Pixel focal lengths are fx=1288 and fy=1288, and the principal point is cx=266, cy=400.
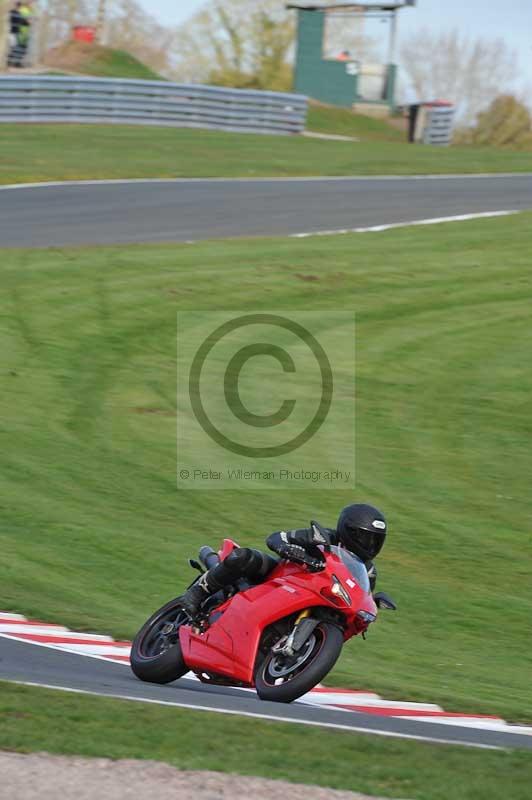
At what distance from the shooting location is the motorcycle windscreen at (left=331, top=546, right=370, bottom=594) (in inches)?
294

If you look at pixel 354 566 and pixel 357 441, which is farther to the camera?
pixel 357 441

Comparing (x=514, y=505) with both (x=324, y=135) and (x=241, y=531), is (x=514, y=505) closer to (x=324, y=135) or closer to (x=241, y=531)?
(x=241, y=531)

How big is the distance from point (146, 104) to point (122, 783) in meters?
34.2

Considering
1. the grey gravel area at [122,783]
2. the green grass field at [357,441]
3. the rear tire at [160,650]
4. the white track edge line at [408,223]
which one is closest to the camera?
the grey gravel area at [122,783]

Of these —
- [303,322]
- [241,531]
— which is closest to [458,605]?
[241,531]

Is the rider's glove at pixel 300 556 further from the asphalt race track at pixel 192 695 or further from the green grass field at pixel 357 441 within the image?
the green grass field at pixel 357 441

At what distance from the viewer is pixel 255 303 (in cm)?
2033

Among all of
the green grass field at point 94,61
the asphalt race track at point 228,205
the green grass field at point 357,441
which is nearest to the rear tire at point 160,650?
the green grass field at point 357,441

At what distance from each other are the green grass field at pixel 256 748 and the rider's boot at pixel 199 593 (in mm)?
1233

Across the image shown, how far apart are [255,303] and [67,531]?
9.44 m

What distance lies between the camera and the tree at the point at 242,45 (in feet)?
186

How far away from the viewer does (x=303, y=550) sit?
7.49 metres

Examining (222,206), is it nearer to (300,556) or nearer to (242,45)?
(300,556)

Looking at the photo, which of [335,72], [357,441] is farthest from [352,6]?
[357,441]
